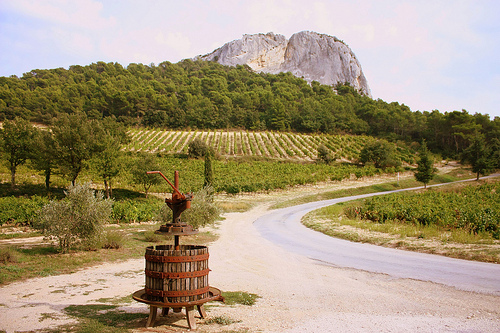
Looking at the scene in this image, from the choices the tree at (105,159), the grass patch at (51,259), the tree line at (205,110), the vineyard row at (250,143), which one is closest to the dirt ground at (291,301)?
the grass patch at (51,259)

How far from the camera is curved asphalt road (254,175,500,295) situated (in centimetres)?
879

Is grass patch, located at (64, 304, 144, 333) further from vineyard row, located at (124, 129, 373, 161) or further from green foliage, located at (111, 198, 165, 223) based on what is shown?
vineyard row, located at (124, 129, 373, 161)

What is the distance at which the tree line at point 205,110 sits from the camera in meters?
76.8

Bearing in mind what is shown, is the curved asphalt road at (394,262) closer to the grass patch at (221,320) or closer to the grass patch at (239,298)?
the grass patch at (239,298)

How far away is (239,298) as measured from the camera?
24.7ft

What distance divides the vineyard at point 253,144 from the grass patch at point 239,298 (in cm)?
5164

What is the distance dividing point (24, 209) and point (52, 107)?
68730mm

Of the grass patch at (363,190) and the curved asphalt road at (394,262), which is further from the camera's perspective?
the grass patch at (363,190)

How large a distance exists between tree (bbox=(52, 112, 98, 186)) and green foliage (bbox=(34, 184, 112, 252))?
17.6m

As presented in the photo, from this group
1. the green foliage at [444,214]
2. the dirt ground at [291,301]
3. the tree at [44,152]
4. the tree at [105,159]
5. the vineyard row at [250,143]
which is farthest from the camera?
the vineyard row at [250,143]

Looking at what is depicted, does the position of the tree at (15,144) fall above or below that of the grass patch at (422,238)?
above

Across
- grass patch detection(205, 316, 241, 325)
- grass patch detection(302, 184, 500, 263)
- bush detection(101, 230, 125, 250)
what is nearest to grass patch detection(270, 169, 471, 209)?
grass patch detection(302, 184, 500, 263)

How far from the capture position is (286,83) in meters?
132

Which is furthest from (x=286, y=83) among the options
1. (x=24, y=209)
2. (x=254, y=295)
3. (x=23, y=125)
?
(x=254, y=295)
